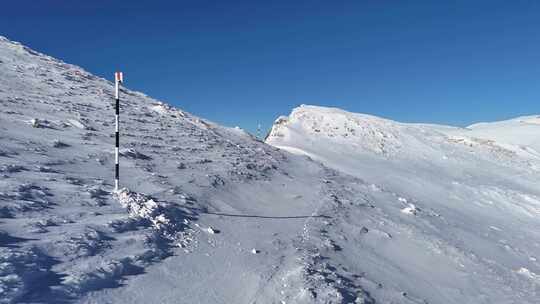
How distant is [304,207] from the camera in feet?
34.5

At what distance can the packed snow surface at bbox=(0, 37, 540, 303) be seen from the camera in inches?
214

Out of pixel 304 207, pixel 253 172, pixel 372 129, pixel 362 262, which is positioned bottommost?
pixel 362 262

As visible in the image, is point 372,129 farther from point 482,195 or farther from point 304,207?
point 304,207

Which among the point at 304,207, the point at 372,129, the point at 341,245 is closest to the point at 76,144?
the point at 304,207

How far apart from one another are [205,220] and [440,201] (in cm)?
1183

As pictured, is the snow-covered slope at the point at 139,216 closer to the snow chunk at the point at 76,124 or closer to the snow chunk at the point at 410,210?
the snow chunk at the point at 76,124

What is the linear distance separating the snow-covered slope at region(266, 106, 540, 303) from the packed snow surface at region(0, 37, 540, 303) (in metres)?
0.08

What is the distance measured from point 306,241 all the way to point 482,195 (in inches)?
571

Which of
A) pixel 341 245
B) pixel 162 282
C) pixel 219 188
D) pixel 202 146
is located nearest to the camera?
pixel 162 282

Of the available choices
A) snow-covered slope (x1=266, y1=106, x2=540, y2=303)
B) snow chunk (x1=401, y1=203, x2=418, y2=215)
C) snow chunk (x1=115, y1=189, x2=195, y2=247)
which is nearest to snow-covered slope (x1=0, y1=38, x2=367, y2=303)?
snow chunk (x1=115, y1=189, x2=195, y2=247)

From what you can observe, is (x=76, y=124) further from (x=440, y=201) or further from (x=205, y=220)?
(x=440, y=201)

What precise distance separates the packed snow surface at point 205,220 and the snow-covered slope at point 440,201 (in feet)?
0.26

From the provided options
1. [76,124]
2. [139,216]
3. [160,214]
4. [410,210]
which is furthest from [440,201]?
[139,216]

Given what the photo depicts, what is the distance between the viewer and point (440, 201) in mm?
16844
